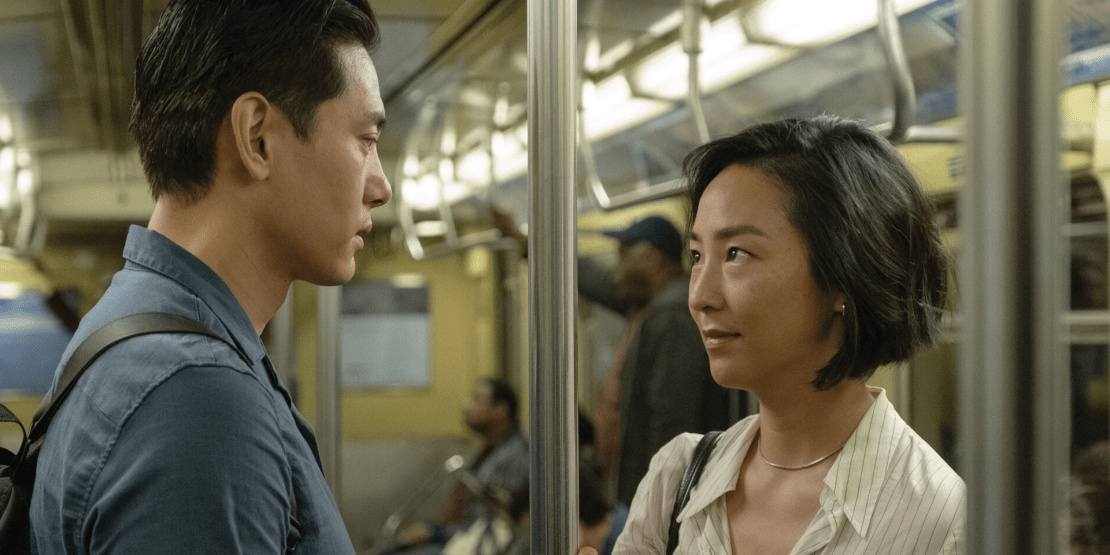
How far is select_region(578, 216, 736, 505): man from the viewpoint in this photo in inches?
103

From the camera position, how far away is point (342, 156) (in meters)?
0.82

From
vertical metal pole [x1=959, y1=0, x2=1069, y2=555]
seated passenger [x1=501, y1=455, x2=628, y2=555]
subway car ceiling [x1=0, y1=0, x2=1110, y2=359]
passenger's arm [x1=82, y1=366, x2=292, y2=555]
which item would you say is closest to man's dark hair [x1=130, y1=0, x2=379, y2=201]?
passenger's arm [x1=82, y1=366, x2=292, y2=555]

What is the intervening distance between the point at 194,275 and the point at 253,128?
5.8 inches

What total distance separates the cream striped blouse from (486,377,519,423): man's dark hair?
339 centimetres

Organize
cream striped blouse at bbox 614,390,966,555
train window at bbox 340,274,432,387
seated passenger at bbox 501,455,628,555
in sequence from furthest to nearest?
train window at bbox 340,274,432,387, seated passenger at bbox 501,455,628,555, cream striped blouse at bbox 614,390,966,555

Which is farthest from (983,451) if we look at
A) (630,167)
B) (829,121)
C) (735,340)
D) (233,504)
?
(630,167)

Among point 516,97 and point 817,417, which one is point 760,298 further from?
point 516,97

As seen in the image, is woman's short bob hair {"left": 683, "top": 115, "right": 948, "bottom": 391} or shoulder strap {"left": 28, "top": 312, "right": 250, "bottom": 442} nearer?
shoulder strap {"left": 28, "top": 312, "right": 250, "bottom": 442}

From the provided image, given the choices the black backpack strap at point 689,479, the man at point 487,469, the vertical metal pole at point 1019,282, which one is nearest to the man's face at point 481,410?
the man at point 487,469

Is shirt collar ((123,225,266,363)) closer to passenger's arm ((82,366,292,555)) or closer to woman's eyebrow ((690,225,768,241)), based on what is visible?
passenger's arm ((82,366,292,555))

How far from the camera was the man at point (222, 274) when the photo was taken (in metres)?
0.61

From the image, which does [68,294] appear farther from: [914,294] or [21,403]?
[914,294]

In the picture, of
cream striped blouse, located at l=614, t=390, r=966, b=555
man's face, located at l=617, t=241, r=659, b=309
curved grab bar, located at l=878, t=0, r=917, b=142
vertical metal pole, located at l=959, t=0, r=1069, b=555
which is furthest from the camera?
man's face, located at l=617, t=241, r=659, b=309

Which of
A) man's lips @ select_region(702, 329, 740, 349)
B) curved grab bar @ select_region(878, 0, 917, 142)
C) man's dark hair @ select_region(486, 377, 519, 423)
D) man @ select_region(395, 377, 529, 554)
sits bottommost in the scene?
man @ select_region(395, 377, 529, 554)
